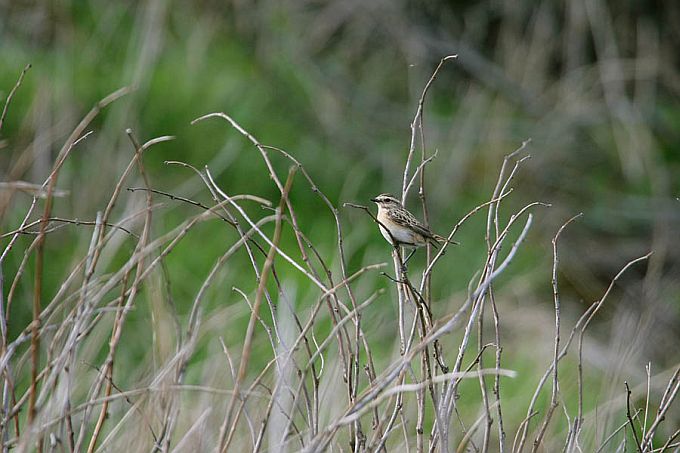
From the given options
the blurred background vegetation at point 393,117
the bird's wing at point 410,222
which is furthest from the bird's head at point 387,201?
the blurred background vegetation at point 393,117

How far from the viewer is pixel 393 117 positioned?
396 inches

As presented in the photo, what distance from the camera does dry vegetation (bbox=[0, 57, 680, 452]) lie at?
2.09 meters

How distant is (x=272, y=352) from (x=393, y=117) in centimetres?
423

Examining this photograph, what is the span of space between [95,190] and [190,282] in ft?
3.28

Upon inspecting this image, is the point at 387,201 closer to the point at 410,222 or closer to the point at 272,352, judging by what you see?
→ the point at 410,222

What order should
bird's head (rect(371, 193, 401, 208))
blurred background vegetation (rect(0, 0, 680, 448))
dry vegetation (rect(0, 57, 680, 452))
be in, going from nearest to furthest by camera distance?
dry vegetation (rect(0, 57, 680, 452))
bird's head (rect(371, 193, 401, 208))
blurred background vegetation (rect(0, 0, 680, 448))

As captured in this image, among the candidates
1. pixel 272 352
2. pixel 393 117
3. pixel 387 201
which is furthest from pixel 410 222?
pixel 393 117

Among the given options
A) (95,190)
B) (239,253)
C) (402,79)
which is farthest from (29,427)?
(402,79)

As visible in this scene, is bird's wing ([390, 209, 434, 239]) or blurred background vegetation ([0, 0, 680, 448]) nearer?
bird's wing ([390, 209, 434, 239])

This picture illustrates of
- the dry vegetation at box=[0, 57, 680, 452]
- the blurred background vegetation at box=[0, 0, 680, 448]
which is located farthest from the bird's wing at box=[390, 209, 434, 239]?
the blurred background vegetation at box=[0, 0, 680, 448]

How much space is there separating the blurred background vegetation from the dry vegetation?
0.23 m

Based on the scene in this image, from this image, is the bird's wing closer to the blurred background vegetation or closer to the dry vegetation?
the dry vegetation

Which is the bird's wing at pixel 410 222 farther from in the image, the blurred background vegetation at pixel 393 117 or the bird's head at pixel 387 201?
the blurred background vegetation at pixel 393 117

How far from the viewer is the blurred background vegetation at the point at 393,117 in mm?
7910
